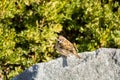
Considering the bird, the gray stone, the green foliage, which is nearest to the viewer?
the gray stone

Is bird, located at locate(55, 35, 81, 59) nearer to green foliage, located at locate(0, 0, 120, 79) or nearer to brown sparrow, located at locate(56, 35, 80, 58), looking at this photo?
brown sparrow, located at locate(56, 35, 80, 58)

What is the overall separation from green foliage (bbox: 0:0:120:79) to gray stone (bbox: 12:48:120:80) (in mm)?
1122

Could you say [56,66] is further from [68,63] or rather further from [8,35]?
[8,35]

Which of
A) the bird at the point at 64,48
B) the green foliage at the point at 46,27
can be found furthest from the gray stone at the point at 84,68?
the green foliage at the point at 46,27

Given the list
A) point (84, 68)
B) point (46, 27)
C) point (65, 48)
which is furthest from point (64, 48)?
point (46, 27)

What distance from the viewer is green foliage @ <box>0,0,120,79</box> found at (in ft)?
22.3

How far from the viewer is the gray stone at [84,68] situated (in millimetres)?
5543

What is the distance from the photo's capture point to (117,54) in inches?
224

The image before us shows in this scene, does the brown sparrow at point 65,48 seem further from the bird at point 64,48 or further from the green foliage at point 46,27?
the green foliage at point 46,27

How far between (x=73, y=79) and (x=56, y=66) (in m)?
0.31

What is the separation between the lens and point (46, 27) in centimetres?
Answer: 691

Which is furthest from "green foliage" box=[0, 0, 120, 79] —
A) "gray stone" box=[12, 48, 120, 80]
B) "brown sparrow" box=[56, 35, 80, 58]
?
"gray stone" box=[12, 48, 120, 80]

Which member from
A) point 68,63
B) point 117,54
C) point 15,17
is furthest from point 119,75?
point 15,17

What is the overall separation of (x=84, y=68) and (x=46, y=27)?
153 cm
